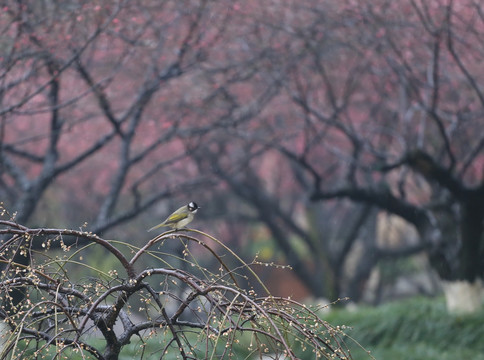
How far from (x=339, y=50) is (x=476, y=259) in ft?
15.7

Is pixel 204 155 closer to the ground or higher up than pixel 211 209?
higher up

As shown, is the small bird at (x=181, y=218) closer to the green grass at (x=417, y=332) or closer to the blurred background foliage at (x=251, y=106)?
the blurred background foliage at (x=251, y=106)

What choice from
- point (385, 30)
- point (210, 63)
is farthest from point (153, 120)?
point (385, 30)

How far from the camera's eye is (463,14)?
10711mm

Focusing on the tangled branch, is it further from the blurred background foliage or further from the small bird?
the blurred background foliage

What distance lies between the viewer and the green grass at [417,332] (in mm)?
9273

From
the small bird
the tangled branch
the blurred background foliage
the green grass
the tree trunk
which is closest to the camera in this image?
the tangled branch

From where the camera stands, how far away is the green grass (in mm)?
9273

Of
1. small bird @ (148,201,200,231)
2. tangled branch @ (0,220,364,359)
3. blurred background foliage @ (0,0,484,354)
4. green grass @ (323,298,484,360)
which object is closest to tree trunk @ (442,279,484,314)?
blurred background foliage @ (0,0,484,354)

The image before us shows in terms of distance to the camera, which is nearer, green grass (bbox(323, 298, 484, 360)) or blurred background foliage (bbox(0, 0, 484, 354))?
blurred background foliage (bbox(0, 0, 484, 354))

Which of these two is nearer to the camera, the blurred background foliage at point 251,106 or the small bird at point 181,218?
the small bird at point 181,218

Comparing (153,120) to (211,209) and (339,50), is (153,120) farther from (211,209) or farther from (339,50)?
(211,209)

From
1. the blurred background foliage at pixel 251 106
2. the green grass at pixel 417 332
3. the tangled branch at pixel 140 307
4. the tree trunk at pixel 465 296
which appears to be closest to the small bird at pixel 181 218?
the tangled branch at pixel 140 307

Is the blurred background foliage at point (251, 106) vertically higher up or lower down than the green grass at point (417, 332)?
higher up
